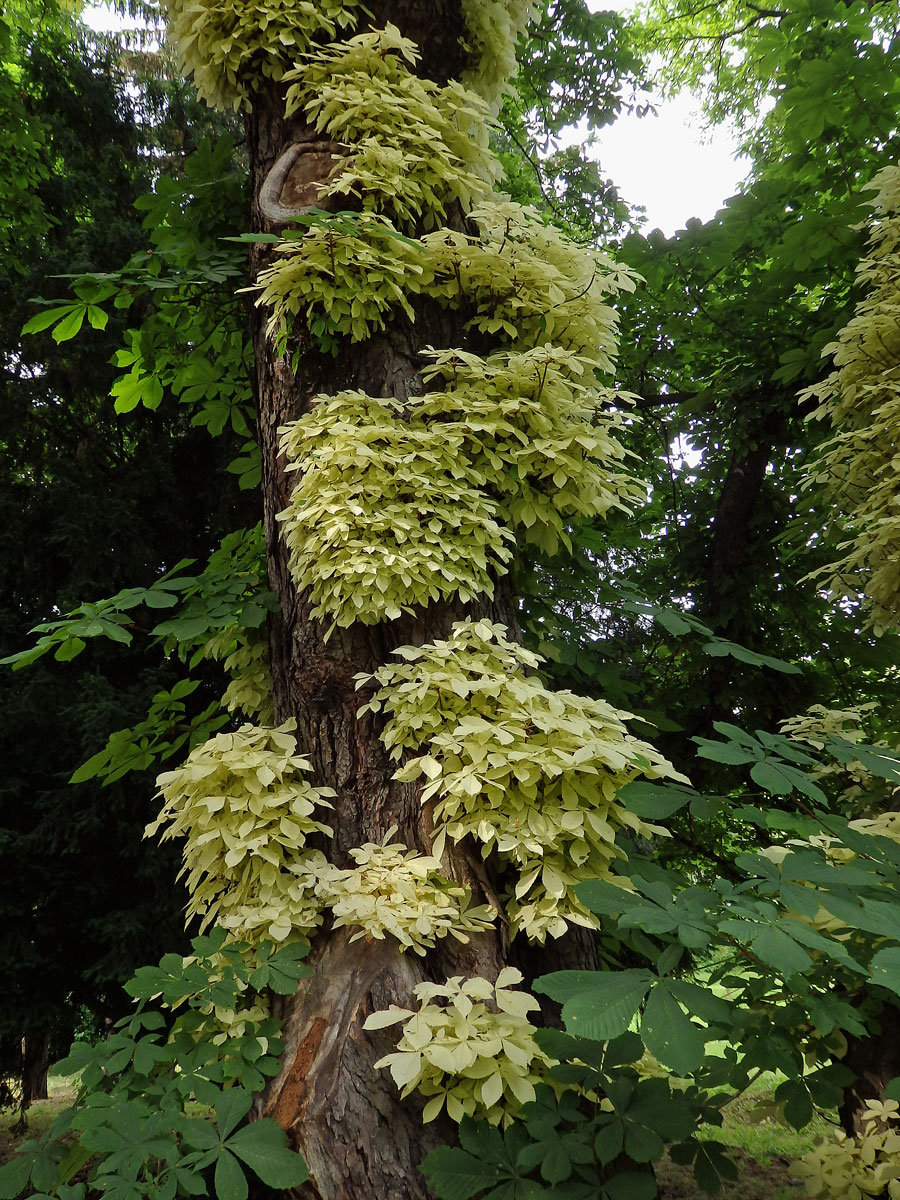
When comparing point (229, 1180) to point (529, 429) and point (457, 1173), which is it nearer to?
point (457, 1173)

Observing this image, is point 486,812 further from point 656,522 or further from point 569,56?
point 569,56

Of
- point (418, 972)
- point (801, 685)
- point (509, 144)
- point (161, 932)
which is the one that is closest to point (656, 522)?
point (801, 685)

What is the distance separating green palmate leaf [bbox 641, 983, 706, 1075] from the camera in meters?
1.05

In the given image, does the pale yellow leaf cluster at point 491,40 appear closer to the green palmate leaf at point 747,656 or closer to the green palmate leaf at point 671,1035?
the green palmate leaf at point 747,656

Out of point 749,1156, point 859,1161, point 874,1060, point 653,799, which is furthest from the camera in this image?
point 749,1156

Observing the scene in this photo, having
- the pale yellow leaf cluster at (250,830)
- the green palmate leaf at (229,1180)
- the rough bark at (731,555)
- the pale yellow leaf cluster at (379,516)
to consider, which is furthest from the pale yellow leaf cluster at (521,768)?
the rough bark at (731,555)

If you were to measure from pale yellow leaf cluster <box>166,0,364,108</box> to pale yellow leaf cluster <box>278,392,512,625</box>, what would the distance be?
1.10 m

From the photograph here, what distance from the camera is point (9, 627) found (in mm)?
5367

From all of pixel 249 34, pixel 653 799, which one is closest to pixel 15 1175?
pixel 653 799

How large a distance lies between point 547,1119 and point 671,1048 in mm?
372

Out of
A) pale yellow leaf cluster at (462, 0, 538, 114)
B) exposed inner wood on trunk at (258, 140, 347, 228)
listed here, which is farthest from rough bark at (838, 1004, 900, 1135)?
pale yellow leaf cluster at (462, 0, 538, 114)

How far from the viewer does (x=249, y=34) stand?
213 cm

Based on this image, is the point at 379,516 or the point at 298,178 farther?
the point at 298,178

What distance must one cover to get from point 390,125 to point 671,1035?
88.2 inches
